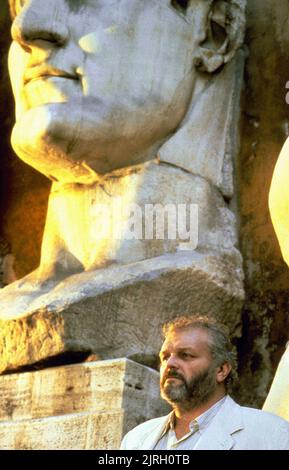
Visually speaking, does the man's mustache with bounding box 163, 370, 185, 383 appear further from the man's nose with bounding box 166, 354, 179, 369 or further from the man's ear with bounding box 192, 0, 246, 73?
the man's ear with bounding box 192, 0, 246, 73

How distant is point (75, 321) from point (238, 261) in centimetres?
75

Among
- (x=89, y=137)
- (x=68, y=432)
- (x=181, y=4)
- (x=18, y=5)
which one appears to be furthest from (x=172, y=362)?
(x=18, y=5)

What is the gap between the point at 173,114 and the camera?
7035mm

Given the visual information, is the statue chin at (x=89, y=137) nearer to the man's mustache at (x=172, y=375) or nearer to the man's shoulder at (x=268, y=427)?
the man's mustache at (x=172, y=375)

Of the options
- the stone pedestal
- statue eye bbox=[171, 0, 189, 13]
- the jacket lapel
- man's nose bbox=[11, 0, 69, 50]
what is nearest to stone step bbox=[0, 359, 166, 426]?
the stone pedestal

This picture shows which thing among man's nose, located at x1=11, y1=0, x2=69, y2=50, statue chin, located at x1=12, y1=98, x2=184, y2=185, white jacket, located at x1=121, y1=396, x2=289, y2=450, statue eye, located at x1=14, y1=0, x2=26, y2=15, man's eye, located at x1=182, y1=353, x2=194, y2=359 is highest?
statue eye, located at x1=14, y1=0, x2=26, y2=15

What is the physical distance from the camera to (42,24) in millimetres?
7066

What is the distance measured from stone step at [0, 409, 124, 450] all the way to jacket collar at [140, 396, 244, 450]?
1100 mm

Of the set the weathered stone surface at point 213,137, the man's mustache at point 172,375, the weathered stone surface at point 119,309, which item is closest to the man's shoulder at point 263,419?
the man's mustache at point 172,375

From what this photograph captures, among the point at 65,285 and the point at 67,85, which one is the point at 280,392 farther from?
the point at 67,85

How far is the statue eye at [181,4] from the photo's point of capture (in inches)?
283

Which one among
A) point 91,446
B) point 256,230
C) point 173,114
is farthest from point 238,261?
point 91,446

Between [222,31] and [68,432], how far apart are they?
194 centimetres

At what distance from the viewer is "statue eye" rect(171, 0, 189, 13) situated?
7184 millimetres
